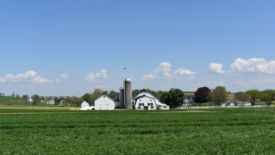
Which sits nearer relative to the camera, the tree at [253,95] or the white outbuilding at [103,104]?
the white outbuilding at [103,104]

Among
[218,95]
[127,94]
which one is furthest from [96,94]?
[218,95]

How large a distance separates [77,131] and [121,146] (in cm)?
953

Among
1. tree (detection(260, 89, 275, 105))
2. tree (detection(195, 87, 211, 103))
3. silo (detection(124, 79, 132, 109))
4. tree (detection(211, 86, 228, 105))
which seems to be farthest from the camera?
tree (detection(260, 89, 275, 105))

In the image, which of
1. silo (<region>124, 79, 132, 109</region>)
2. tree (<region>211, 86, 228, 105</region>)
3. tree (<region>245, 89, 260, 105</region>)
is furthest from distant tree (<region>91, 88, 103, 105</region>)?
tree (<region>245, 89, 260, 105</region>)

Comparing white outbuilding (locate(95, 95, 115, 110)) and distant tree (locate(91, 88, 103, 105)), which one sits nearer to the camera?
white outbuilding (locate(95, 95, 115, 110))

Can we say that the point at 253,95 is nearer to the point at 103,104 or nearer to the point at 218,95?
the point at 218,95

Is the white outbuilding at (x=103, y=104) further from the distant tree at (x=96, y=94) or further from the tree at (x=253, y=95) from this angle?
the tree at (x=253, y=95)

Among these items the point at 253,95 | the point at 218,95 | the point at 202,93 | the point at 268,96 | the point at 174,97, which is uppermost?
the point at 202,93

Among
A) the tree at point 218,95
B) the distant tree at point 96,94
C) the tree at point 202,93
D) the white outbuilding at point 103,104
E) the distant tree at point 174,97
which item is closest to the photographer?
the white outbuilding at point 103,104

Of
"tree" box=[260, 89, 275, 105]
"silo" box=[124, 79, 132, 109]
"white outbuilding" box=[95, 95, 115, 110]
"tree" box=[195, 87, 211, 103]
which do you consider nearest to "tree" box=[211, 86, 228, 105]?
"tree" box=[195, 87, 211, 103]

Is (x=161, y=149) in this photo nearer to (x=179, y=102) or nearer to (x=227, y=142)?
(x=227, y=142)

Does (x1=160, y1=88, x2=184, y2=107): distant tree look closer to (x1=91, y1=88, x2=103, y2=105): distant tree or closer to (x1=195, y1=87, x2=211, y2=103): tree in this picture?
(x1=195, y1=87, x2=211, y2=103): tree

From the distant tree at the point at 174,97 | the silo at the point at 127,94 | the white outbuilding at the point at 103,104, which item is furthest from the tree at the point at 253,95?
the white outbuilding at the point at 103,104

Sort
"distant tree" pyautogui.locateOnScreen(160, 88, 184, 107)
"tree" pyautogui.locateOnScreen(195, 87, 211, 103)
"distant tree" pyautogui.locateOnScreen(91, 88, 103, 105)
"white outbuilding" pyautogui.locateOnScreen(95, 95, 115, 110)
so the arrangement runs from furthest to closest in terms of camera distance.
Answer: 1. "distant tree" pyautogui.locateOnScreen(91, 88, 103, 105)
2. "tree" pyautogui.locateOnScreen(195, 87, 211, 103)
3. "distant tree" pyautogui.locateOnScreen(160, 88, 184, 107)
4. "white outbuilding" pyautogui.locateOnScreen(95, 95, 115, 110)
